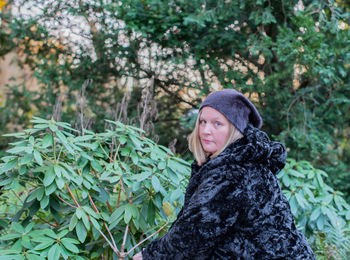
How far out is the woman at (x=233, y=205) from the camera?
5.78ft

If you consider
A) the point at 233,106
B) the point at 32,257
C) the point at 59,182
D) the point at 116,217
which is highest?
the point at 233,106

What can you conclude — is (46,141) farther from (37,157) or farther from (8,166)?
(8,166)

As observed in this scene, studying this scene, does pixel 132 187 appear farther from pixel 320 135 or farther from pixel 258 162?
pixel 320 135

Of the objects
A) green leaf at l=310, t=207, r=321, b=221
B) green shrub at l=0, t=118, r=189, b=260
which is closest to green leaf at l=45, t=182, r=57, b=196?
green shrub at l=0, t=118, r=189, b=260

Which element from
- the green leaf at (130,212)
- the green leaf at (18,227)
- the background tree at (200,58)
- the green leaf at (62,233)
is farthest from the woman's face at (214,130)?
the background tree at (200,58)

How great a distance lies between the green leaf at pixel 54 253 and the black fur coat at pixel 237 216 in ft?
1.81

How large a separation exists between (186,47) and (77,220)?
2874 millimetres

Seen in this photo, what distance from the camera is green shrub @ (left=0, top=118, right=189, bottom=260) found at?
7.06 ft

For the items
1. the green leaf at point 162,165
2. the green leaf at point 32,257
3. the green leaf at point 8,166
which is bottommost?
the green leaf at point 32,257

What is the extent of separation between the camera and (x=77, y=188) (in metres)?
2.47

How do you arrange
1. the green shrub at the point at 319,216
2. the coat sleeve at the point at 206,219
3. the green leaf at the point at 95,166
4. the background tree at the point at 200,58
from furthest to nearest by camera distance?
the background tree at the point at 200,58
the green shrub at the point at 319,216
the green leaf at the point at 95,166
the coat sleeve at the point at 206,219

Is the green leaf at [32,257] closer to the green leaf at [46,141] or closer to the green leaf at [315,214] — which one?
the green leaf at [46,141]

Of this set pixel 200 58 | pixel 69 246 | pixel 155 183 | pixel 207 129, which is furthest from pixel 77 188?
pixel 200 58

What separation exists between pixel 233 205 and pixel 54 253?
1040mm
